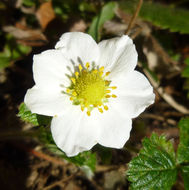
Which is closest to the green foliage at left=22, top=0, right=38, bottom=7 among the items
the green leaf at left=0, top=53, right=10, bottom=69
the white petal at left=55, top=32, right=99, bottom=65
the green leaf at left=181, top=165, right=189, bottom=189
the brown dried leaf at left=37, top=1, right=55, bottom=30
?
the brown dried leaf at left=37, top=1, right=55, bottom=30

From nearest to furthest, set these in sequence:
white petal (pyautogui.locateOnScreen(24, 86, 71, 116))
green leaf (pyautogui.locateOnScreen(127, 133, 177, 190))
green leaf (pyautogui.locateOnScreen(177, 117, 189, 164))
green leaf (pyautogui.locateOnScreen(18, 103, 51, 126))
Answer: white petal (pyautogui.locateOnScreen(24, 86, 71, 116)), green leaf (pyautogui.locateOnScreen(18, 103, 51, 126)), green leaf (pyautogui.locateOnScreen(127, 133, 177, 190)), green leaf (pyautogui.locateOnScreen(177, 117, 189, 164))

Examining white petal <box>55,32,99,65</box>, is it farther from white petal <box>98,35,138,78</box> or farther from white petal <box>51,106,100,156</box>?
white petal <box>51,106,100,156</box>

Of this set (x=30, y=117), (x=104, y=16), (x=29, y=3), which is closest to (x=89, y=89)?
(x=30, y=117)

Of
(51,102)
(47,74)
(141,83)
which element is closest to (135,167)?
(141,83)

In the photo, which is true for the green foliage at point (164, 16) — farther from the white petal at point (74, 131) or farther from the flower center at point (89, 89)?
the white petal at point (74, 131)

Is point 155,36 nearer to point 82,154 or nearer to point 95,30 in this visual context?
point 95,30

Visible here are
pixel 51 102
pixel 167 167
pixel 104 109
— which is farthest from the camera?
pixel 167 167
